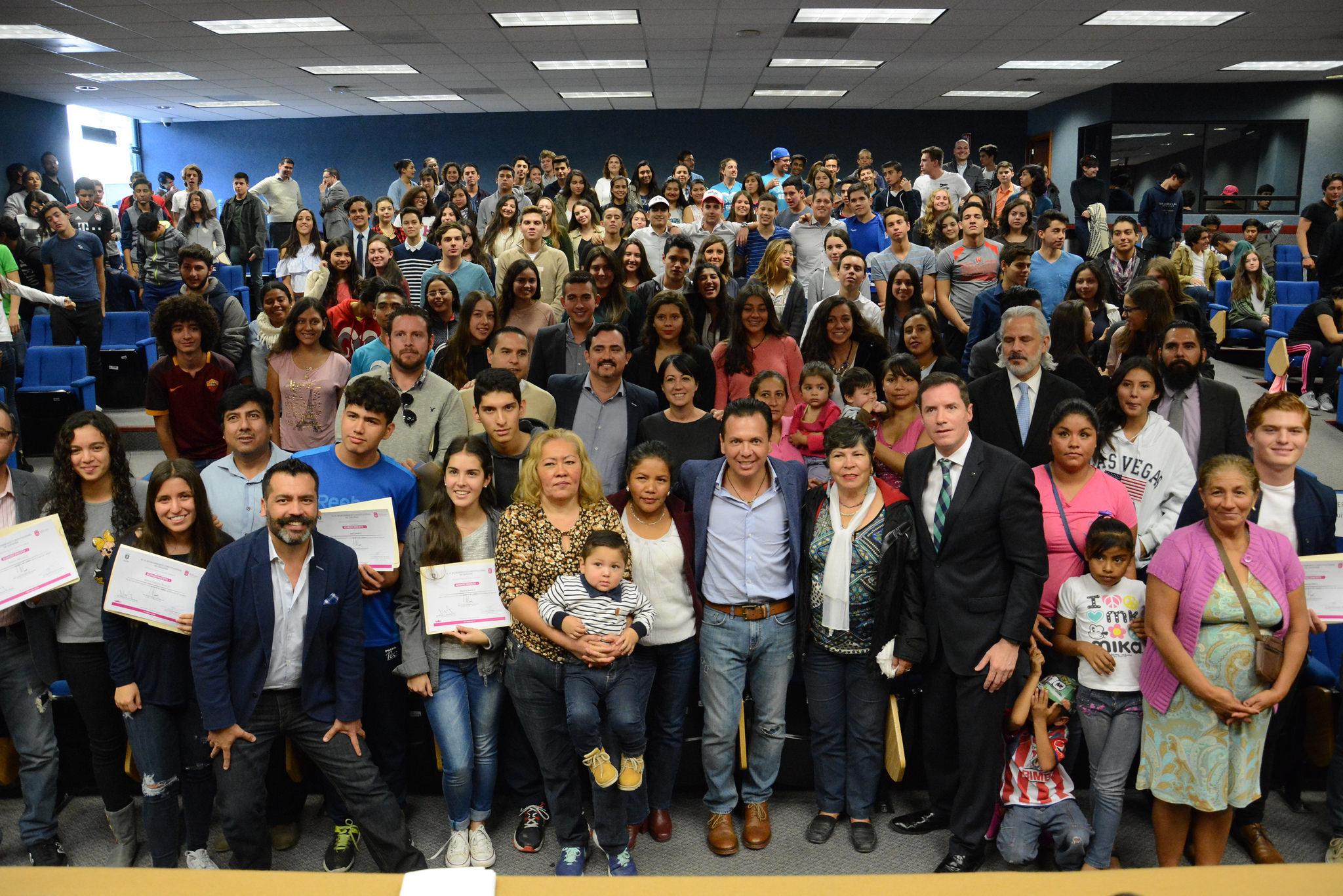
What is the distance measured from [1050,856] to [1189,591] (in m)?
1.07

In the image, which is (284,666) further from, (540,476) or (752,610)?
(752,610)

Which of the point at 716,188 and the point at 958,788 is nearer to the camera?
the point at 958,788

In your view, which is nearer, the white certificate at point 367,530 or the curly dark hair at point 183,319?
the white certificate at point 367,530

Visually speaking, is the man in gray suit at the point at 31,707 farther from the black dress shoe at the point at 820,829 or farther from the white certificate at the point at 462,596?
the black dress shoe at the point at 820,829

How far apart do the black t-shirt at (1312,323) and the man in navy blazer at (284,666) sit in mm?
7885

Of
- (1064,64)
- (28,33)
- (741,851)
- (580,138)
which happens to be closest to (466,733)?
(741,851)

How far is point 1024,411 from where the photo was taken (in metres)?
3.82

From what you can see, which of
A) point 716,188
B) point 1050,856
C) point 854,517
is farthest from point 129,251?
point 1050,856

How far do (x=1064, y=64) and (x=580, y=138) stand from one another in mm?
9138

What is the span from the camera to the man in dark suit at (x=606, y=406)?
3943 mm

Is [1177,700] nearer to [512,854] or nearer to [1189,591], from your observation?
[1189,591]

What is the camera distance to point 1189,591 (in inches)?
108

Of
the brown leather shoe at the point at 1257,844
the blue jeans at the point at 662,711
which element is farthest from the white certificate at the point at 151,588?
the brown leather shoe at the point at 1257,844

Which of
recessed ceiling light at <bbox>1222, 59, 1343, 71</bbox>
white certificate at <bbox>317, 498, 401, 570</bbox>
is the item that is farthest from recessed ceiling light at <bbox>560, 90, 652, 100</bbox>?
white certificate at <bbox>317, 498, 401, 570</bbox>
